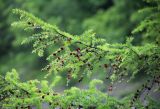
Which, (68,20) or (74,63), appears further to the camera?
(68,20)

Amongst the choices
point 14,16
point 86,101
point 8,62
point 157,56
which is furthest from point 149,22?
point 8,62

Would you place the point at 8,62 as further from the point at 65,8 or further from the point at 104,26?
the point at 104,26

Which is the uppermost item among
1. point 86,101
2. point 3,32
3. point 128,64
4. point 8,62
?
point 3,32

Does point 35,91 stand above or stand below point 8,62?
below

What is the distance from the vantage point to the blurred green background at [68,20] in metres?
15.4

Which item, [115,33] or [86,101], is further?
[115,33]

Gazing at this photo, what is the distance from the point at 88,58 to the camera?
5.05 meters

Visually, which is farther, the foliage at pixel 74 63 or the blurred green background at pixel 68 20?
the blurred green background at pixel 68 20

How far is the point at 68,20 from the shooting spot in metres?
18.6

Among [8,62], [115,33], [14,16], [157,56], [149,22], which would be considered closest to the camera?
[157,56]

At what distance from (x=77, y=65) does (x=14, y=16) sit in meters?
13.8

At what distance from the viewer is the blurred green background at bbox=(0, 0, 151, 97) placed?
15.4m

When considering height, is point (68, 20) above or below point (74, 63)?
above

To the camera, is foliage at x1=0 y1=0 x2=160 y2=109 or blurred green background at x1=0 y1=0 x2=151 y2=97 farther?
blurred green background at x1=0 y1=0 x2=151 y2=97
